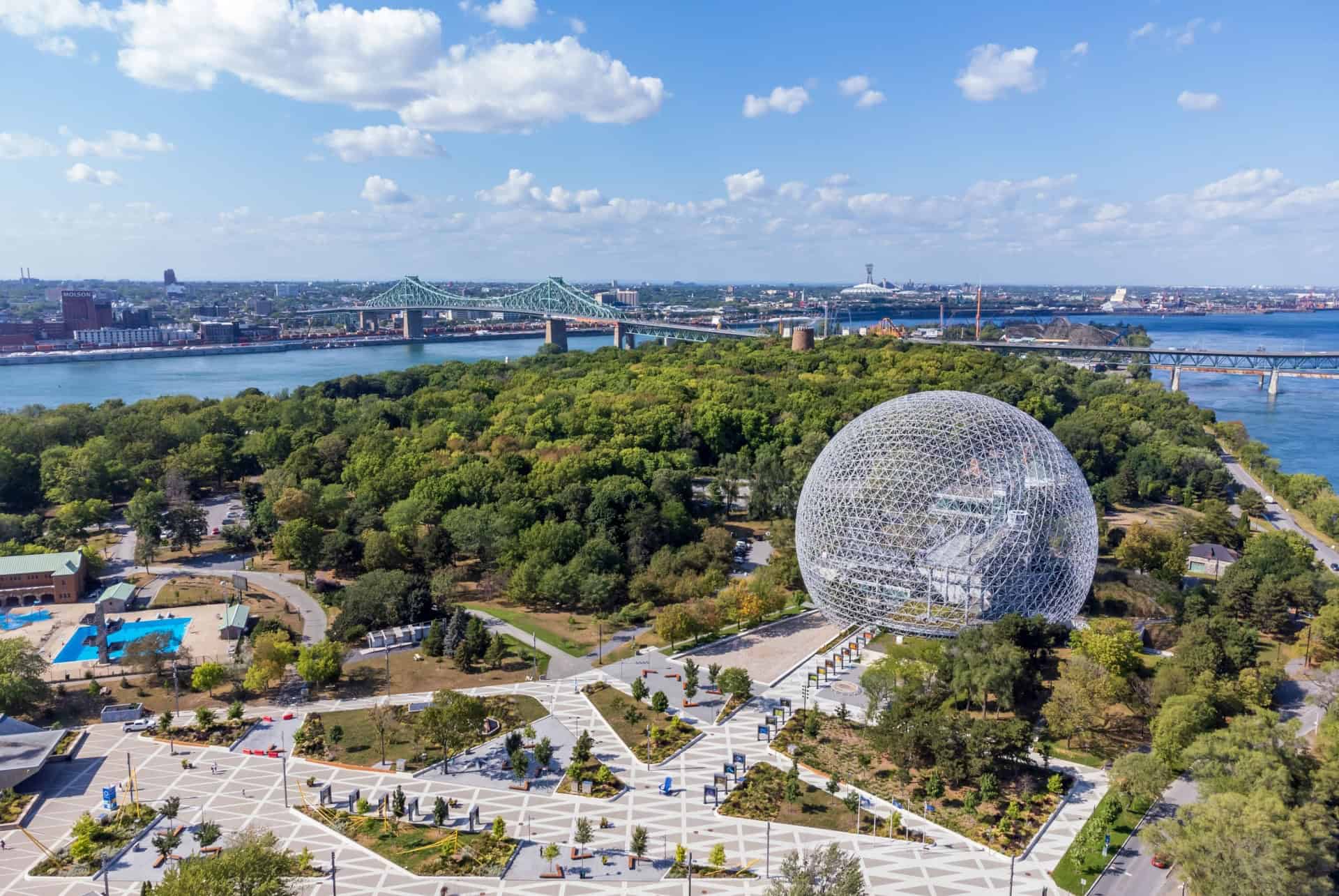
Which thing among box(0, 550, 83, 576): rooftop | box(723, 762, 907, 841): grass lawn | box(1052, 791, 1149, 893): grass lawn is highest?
box(0, 550, 83, 576): rooftop

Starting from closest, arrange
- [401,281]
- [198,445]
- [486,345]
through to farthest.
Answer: [198,445] < [486,345] < [401,281]

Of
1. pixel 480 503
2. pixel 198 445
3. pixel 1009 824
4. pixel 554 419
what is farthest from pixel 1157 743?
pixel 198 445

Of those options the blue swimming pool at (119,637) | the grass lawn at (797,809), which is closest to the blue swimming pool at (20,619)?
the blue swimming pool at (119,637)

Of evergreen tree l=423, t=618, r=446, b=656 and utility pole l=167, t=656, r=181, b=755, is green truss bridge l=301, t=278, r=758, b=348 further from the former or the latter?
utility pole l=167, t=656, r=181, b=755

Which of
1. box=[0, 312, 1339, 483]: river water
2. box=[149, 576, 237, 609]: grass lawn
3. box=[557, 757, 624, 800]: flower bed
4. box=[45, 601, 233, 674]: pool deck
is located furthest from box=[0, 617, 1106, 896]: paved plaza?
box=[0, 312, 1339, 483]: river water

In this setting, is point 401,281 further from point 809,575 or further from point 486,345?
point 809,575

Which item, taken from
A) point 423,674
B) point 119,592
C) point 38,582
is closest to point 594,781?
point 423,674
